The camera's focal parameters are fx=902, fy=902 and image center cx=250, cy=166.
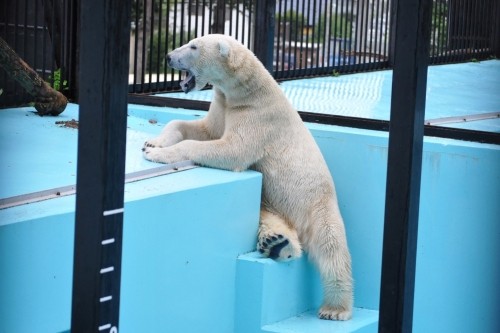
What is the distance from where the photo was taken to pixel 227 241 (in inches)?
181

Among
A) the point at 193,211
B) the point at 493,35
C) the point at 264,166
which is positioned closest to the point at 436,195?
the point at 264,166

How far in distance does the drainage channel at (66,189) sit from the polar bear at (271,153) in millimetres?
72

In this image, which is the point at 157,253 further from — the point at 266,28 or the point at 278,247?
the point at 266,28

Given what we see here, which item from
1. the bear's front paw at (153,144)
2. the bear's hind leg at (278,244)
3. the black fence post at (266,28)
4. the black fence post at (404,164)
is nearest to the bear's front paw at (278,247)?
the bear's hind leg at (278,244)

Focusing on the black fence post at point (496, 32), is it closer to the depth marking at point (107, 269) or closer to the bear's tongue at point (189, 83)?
the bear's tongue at point (189, 83)

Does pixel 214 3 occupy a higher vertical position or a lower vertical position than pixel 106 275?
higher

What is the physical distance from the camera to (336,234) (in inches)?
190

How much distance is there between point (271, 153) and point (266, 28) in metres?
2.66

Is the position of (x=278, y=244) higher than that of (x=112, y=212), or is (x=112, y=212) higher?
(x=112, y=212)

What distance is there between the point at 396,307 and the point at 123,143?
98cm

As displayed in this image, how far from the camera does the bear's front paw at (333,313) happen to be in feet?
16.0

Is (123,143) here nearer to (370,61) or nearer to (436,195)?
(436,195)

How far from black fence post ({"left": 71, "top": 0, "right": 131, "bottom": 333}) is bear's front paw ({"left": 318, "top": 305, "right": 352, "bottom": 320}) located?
10.7 ft

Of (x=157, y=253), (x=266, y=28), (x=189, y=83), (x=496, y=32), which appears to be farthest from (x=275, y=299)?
(x=496, y=32)
